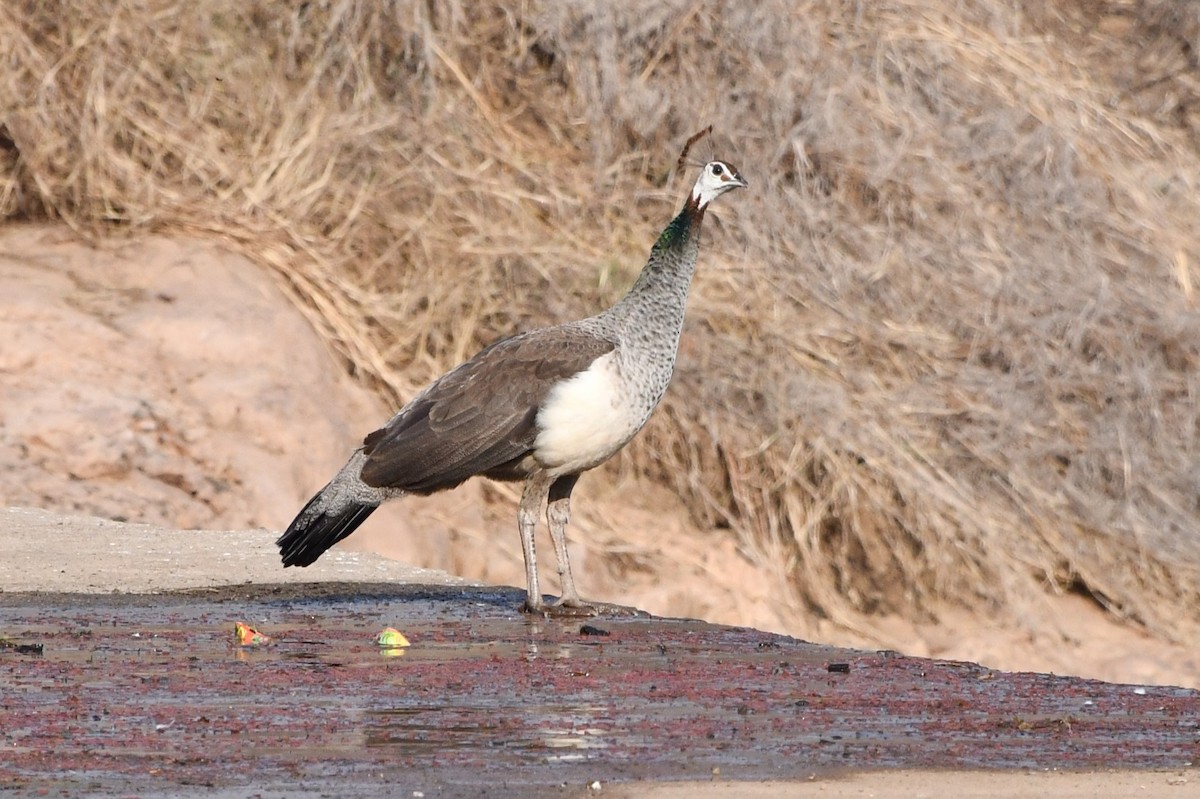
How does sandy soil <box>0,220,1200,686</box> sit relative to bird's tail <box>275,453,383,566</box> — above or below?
below

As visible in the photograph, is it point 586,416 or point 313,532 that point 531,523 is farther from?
point 313,532

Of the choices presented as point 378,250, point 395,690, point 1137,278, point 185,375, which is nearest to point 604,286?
point 378,250

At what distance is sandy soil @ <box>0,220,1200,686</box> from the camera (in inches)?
417

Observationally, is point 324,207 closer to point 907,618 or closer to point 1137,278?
point 907,618

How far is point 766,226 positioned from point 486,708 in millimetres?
7846

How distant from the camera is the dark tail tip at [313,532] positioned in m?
7.53

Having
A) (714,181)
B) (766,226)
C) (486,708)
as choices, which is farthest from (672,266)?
(766,226)

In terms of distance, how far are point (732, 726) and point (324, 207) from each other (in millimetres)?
8154

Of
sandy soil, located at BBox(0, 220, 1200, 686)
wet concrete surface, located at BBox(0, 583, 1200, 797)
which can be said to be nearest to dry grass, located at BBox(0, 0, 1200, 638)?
sandy soil, located at BBox(0, 220, 1200, 686)

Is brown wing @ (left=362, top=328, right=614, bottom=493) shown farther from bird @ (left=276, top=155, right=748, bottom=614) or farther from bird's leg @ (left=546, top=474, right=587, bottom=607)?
bird's leg @ (left=546, top=474, right=587, bottom=607)

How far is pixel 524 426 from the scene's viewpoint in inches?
294

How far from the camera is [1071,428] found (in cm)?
1241

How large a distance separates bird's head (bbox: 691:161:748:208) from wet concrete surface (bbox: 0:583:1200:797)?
6.80 ft

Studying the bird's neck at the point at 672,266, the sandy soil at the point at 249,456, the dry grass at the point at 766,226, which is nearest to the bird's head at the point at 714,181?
the bird's neck at the point at 672,266
